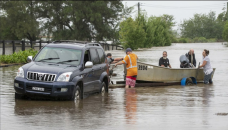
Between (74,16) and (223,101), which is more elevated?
(74,16)

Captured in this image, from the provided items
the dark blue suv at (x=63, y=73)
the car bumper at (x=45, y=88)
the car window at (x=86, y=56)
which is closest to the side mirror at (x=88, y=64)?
the dark blue suv at (x=63, y=73)

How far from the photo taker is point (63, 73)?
12.1 metres

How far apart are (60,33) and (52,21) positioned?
2.54 metres

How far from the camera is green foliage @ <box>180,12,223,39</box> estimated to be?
184 meters

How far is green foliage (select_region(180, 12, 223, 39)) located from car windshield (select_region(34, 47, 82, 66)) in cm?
17388

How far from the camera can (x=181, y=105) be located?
12.5 m

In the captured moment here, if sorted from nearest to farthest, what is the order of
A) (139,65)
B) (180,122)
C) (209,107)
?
1. (180,122)
2. (209,107)
3. (139,65)

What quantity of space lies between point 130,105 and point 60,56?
8.50 ft

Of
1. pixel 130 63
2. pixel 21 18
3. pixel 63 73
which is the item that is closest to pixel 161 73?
pixel 130 63

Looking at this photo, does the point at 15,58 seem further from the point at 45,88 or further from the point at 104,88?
the point at 45,88

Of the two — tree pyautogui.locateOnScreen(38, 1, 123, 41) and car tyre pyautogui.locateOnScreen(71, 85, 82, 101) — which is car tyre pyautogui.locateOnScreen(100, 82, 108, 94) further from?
tree pyautogui.locateOnScreen(38, 1, 123, 41)

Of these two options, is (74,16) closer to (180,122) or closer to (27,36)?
(27,36)

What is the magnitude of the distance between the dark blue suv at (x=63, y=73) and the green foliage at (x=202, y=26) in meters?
173

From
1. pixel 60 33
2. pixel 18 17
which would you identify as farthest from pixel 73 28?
pixel 18 17
